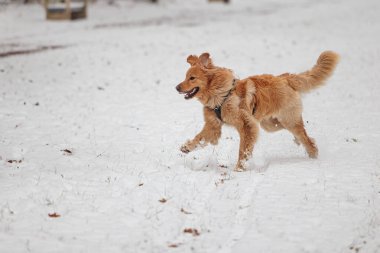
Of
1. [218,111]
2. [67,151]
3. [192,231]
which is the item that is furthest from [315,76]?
[67,151]

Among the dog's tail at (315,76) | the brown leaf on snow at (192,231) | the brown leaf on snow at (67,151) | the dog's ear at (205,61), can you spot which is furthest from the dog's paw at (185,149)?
the brown leaf on snow at (192,231)

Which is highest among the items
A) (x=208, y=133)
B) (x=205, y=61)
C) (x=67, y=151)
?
(x=205, y=61)

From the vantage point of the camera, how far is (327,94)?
12164 millimetres

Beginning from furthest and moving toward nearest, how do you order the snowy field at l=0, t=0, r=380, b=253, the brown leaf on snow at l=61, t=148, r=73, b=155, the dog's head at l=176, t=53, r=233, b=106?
the brown leaf on snow at l=61, t=148, r=73, b=155 < the dog's head at l=176, t=53, r=233, b=106 < the snowy field at l=0, t=0, r=380, b=253

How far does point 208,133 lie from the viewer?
7180 millimetres

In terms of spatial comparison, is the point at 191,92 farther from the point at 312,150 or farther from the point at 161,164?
the point at 312,150

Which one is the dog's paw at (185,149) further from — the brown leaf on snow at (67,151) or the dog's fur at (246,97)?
the brown leaf on snow at (67,151)

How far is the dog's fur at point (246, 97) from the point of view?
6859 millimetres

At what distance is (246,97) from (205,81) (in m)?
0.71

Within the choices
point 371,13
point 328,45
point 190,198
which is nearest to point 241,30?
point 328,45

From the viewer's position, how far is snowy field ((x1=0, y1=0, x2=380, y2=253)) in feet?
15.4

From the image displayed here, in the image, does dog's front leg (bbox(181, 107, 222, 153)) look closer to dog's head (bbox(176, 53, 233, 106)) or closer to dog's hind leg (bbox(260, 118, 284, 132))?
dog's head (bbox(176, 53, 233, 106))

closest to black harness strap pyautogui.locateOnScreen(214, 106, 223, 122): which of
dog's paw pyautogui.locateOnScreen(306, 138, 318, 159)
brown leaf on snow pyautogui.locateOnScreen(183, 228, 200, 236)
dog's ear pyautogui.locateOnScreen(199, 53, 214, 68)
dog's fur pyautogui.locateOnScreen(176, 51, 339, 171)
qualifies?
dog's fur pyautogui.locateOnScreen(176, 51, 339, 171)

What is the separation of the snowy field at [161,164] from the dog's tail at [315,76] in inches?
49.2
